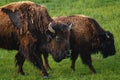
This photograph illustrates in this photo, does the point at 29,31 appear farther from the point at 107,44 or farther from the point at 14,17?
the point at 107,44

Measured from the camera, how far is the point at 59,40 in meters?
11.4

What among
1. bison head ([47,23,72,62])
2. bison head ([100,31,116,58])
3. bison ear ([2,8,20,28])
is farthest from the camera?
bison head ([100,31,116,58])

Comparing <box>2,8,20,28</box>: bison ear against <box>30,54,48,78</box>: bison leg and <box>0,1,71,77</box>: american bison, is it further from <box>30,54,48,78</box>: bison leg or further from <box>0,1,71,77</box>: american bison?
<box>30,54,48,78</box>: bison leg

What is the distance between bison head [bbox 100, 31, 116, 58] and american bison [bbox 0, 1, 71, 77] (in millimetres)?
2169

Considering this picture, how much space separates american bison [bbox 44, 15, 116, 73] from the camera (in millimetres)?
12984

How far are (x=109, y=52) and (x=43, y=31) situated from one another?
2.85m

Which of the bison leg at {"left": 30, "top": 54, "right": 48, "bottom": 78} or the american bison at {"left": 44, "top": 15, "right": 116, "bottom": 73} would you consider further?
the american bison at {"left": 44, "top": 15, "right": 116, "bottom": 73}

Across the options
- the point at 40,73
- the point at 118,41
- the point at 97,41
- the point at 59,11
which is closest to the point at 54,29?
the point at 40,73

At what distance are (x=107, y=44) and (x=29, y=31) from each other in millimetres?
2972

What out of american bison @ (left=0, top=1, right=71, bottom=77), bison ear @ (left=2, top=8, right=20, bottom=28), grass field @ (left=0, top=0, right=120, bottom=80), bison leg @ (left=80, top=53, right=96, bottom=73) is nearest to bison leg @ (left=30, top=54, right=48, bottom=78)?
american bison @ (left=0, top=1, right=71, bottom=77)

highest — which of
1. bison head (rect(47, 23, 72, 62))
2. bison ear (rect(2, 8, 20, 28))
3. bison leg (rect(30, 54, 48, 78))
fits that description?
bison ear (rect(2, 8, 20, 28))

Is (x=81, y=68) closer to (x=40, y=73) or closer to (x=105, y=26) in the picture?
(x=40, y=73)

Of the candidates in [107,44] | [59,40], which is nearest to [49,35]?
[59,40]

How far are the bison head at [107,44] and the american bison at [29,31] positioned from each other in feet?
7.12
